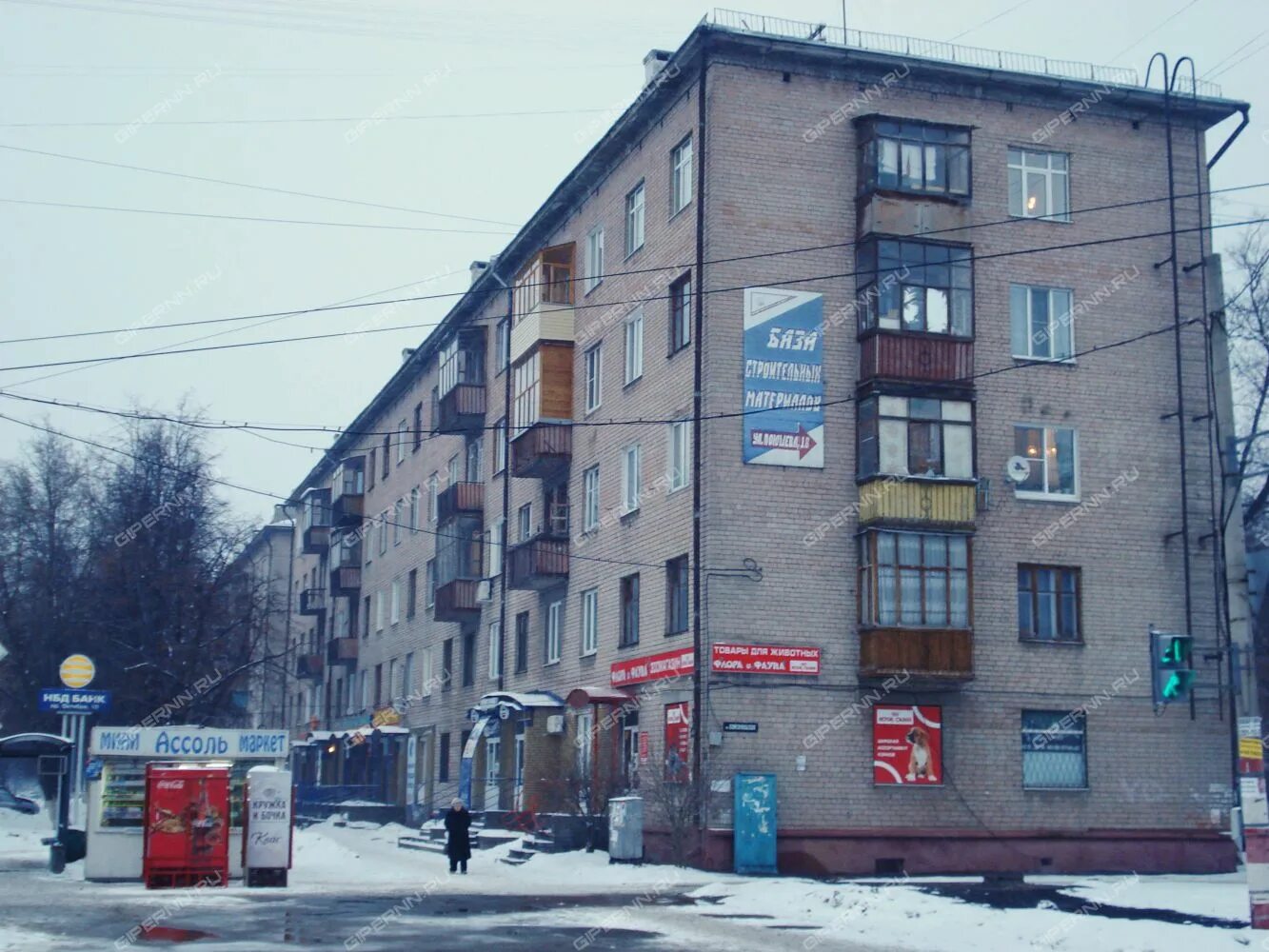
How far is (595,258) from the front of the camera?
36156 millimetres

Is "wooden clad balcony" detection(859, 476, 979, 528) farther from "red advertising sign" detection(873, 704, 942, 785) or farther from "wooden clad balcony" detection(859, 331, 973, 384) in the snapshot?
"red advertising sign" detection(873, 704, 942, 785)

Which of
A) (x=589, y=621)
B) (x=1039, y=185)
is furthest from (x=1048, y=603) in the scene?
(x=589, y=621)

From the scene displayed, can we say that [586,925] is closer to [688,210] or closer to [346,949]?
[346,949]

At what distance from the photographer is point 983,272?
30.3m

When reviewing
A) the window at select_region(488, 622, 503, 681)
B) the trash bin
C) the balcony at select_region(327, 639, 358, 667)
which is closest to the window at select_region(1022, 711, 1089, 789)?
the trash bin

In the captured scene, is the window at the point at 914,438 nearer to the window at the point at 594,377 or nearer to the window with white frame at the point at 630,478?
the window with white frame at the point at 630,478

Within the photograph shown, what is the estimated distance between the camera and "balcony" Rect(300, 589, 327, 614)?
220 feet

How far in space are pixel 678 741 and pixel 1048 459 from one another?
8837 mm

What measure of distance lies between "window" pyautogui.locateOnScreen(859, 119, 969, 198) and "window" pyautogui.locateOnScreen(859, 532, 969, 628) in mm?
6557

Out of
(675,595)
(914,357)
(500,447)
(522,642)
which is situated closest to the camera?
(914,357)

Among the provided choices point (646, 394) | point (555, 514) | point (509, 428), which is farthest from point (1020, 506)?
point (509, 428)

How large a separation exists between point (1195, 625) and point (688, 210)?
1246cm

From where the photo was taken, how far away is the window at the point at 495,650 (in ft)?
134

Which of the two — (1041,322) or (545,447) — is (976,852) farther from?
(545,447)
